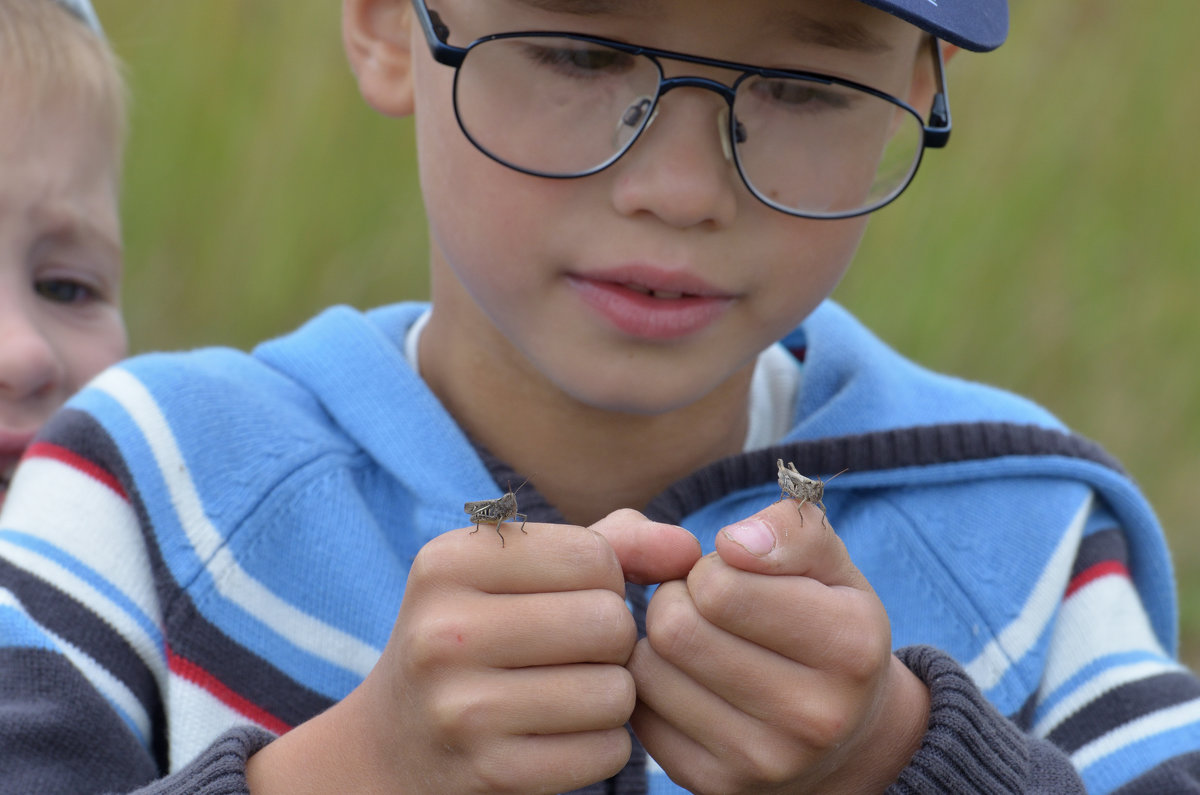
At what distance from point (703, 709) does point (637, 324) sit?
56 cm

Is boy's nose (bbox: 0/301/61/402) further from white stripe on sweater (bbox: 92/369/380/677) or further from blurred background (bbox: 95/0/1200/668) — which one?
blurred background (bbox: 95/0/1200/668)

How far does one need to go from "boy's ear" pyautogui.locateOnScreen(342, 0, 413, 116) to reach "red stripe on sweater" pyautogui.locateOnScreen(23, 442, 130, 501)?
713 millimetres

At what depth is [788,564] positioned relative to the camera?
4.03ft

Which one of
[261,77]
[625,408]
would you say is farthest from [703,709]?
[261,77]

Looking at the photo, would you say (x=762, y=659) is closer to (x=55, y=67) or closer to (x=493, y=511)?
(x=493, y=511)

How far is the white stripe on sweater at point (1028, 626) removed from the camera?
1.80 m

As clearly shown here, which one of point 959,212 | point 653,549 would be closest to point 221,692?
point 653,549

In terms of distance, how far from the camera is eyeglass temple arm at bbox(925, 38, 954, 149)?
70.2 inches

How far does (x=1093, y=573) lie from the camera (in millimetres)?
1915

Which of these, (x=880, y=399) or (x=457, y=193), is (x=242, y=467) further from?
(x=880, y=399)

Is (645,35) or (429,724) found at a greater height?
(645,35)

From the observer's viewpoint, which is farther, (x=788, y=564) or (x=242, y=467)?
(x=242, y=467)

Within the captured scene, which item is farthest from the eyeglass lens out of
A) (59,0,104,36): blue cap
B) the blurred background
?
the blurred background

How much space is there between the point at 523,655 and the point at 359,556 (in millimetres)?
574
